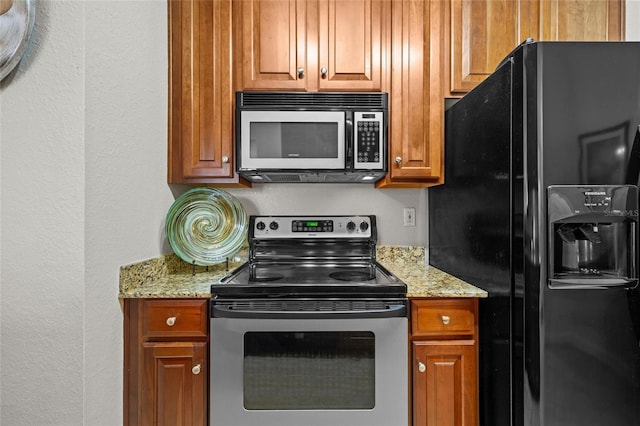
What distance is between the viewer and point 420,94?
5.81 feet

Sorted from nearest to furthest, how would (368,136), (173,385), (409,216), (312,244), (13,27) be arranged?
(13,27), (173,385), (368,136), (312,244), (409,216)

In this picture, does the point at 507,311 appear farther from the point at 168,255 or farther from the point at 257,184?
the point at 168,255

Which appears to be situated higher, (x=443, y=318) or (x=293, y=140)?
(x=293, y=140)

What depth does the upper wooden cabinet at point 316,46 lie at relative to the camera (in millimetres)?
1771

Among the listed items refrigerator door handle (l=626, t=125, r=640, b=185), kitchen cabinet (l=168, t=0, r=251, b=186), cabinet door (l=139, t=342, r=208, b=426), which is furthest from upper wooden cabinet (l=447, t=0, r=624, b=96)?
cabinet door (l=139, t=342, r=208, b=426)

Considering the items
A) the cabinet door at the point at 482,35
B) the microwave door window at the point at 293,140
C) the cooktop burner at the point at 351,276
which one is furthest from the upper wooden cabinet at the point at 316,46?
the cooktop burner at the point at 351,276

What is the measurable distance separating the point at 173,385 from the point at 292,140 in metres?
1.16

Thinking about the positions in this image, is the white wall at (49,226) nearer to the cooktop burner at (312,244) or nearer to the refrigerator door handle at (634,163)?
the cooktop burner at (312,244)

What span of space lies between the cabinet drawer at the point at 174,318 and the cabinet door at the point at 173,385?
43mm

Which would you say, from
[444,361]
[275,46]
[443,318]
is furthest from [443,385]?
[275,46]

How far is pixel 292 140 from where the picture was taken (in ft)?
5.66

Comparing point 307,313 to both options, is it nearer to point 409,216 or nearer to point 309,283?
point 309,283

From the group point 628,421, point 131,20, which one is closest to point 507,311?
point 628,421

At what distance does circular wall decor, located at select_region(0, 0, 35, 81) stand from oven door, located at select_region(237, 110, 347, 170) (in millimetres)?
797
